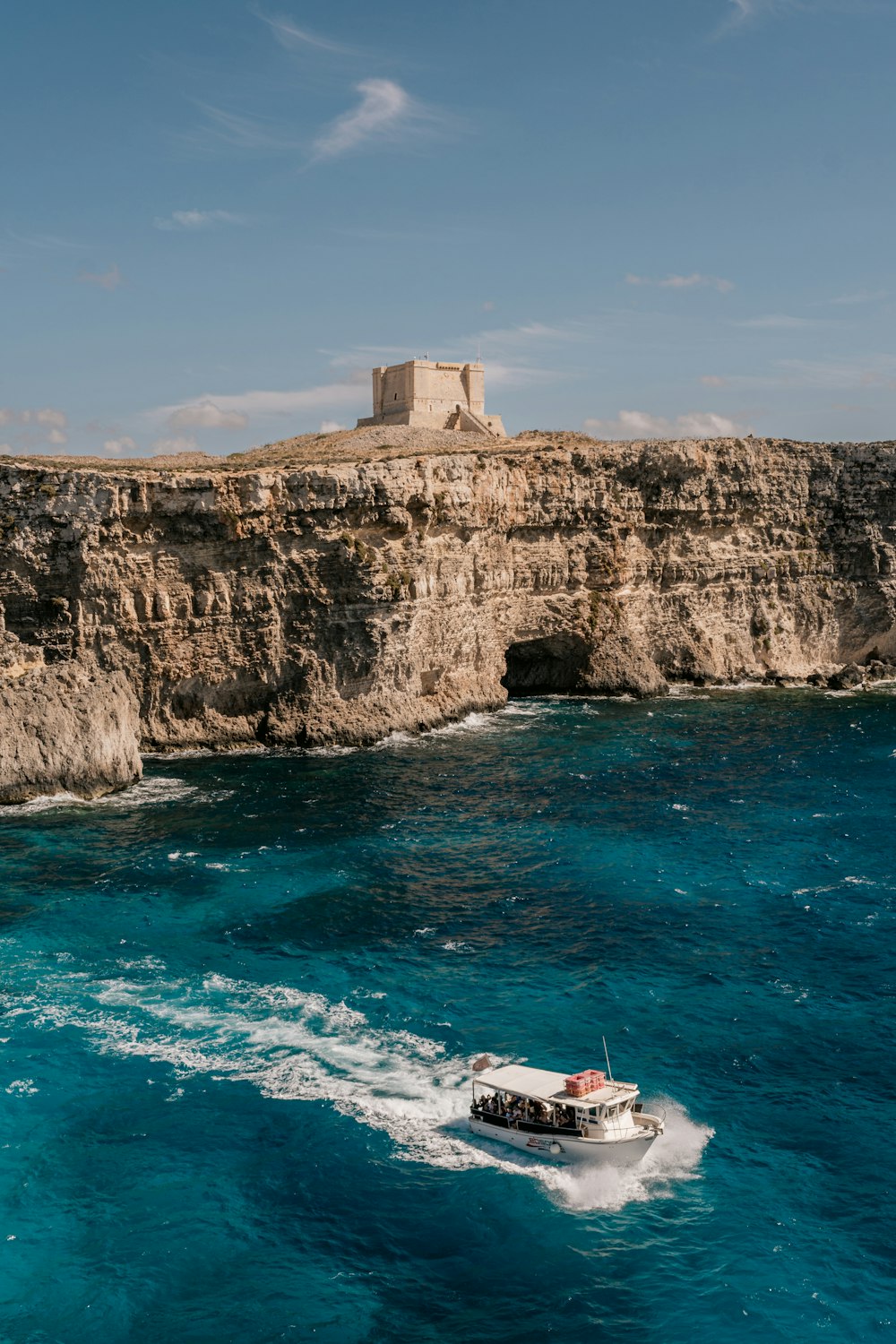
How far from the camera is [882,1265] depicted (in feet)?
87.2

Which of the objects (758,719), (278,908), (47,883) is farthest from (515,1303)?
(758,719)

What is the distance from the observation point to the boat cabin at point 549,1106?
30500 millimetres

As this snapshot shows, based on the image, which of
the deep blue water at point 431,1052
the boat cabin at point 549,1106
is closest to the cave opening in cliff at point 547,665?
the deep blue water at point 431,1052

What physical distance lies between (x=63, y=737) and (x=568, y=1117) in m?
40.6

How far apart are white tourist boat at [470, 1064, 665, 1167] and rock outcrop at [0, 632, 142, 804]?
122ft

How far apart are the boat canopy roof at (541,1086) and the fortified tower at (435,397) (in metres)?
86.8

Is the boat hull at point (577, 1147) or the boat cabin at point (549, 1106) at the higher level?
the boat cabin at point (549, 1106)

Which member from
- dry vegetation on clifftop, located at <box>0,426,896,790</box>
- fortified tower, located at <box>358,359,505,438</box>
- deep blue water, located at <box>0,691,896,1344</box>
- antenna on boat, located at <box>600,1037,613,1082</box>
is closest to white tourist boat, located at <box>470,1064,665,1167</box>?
deep blue water, located at <box>0,691,896,1344</box>

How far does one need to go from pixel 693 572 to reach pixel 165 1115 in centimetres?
7156

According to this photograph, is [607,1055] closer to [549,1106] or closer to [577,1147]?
[549,1106]

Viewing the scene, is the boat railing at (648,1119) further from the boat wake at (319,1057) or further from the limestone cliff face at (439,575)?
the limestone cliff face at (439,575)

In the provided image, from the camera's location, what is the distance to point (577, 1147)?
101 feet

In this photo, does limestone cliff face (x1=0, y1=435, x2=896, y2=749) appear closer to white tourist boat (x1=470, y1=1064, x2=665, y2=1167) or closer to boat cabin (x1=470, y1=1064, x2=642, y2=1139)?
boat cabin (x1=470, y1=1064, x2=642, y2=1139)

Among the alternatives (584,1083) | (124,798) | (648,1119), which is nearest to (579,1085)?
(584,1083)
